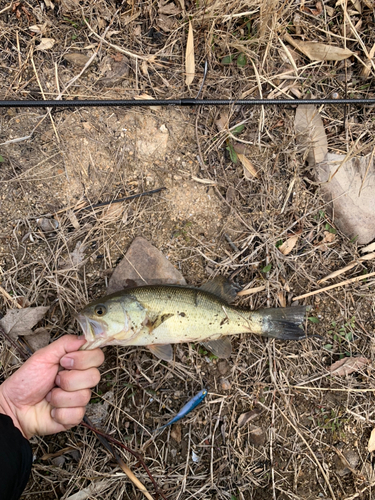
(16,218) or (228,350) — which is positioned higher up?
(16,218)

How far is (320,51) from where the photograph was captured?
3805 mm

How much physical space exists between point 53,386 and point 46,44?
3.39 m

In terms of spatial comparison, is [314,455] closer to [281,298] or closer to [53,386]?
[281,298]

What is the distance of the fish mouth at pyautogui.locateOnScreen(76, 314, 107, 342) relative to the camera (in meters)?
2.82

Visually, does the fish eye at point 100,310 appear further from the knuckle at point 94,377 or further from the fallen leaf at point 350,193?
the fallen leaf at point 350,193

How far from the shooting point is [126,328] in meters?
2.93

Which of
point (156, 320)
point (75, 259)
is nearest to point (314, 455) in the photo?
point (156, 320)

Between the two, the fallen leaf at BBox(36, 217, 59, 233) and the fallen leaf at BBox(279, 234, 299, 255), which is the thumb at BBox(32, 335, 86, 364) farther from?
the fallen leaf at BBox(279, 234, 299, 255)

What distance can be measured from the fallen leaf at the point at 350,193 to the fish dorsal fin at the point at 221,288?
1.43m

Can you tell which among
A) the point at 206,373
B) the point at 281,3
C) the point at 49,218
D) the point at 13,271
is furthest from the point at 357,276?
the point at 13,271

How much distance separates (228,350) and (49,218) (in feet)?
7.40

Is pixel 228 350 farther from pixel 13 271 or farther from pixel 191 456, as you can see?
pixel 13 271

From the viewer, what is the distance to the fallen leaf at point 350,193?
3768 millimetres

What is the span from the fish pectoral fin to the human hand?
535 millimetres
